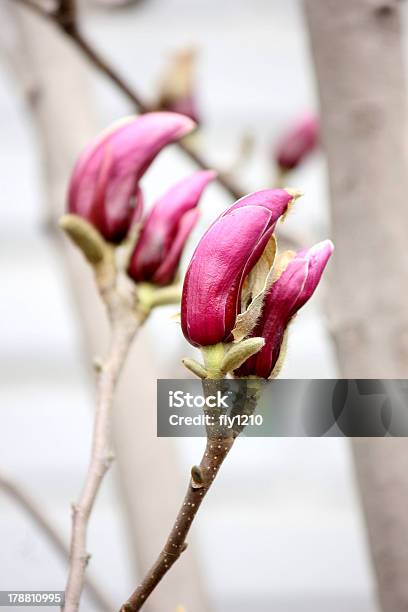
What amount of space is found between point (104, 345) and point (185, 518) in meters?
0.32

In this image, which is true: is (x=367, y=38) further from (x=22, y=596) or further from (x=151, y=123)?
(x=22, y=596)

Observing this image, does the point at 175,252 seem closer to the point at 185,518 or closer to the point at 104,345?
the point at 185,518

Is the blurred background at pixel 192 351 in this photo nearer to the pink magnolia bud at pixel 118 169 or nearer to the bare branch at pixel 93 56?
the bare branch at pixel 93 56

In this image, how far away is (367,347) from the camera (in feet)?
1.27

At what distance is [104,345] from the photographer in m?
0.54

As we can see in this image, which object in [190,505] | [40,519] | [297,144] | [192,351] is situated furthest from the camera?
[192,351]

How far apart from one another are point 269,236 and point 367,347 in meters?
0.16

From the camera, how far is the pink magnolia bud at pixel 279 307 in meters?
0.24

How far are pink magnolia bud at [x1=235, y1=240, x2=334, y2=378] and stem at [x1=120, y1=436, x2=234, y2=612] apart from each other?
0.07ft

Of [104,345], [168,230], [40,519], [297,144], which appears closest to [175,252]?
[168,230]

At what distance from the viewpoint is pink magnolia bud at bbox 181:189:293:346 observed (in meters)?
0.24
